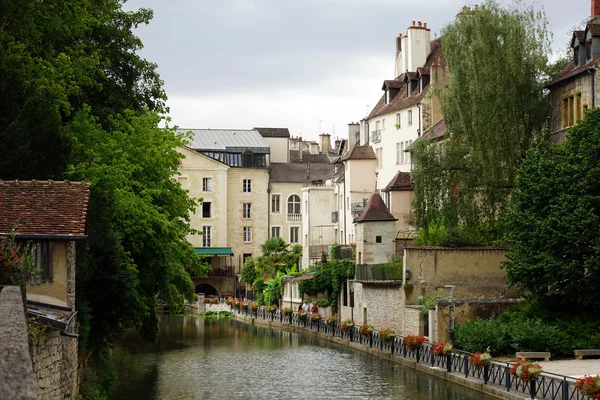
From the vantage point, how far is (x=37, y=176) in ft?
84.4

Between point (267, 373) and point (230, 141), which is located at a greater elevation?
point (230, 141)

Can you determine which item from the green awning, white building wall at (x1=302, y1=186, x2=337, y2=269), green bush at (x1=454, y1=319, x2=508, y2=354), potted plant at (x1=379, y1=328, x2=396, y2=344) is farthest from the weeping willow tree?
the green awning

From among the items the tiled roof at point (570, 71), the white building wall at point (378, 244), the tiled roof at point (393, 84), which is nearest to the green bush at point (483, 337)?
the tiled roof at point (570, 71)

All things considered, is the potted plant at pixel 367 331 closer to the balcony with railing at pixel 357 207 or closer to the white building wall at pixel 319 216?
the balcony with railing at pixel 357 207

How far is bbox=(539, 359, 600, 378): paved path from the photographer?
2732 centimetres

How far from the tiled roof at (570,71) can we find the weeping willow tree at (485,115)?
72 centimetres

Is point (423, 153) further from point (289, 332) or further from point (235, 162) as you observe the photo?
point (235, 162)

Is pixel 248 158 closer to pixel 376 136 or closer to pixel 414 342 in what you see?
pixel 376 136

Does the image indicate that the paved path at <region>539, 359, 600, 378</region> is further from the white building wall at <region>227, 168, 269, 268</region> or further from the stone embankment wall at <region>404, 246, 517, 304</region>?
the white building wall at <region>227, 168, 269, 268</region>

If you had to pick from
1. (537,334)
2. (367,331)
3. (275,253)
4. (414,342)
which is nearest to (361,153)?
(275,253)

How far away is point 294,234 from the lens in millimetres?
97562

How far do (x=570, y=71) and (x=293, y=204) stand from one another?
57.8m

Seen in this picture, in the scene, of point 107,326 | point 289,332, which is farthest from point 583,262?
point 289,332

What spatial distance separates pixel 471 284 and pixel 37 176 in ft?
69.8
